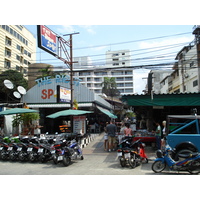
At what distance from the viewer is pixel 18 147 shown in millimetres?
9430

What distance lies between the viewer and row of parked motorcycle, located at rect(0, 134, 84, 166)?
838cm

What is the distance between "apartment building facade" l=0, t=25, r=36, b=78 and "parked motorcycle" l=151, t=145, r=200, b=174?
→ 33.3 metres

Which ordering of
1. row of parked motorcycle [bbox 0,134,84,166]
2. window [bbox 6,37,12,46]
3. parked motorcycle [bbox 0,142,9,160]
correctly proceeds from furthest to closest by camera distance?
window [bbox 6,37,12,46] < parked motorcycle [bbox 0,142,9,160] < row of parked motorcycle [bbox 0,134,84,166]

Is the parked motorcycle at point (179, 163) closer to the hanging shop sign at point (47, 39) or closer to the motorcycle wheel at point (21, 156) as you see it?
the motorcycle wheel at point (21, 156)

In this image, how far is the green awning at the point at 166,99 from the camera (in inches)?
412

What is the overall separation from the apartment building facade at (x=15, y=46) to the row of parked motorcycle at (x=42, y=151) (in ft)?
92.5

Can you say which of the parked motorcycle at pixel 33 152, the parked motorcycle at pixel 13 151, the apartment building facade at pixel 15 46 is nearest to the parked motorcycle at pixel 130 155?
the parked motorcycle at pixel 33 152

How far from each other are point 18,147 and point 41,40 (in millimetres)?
5864

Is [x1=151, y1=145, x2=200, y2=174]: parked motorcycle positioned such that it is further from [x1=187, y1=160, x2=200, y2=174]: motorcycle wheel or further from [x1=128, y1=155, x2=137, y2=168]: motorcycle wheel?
[x1=128, y1=155, x2=137, y2=168]: motorcycle wheel

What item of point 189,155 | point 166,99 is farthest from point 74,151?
point 166,99

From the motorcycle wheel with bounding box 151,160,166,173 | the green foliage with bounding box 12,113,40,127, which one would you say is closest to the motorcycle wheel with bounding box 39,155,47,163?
the motorcycle wheel with bounding box 151,160,166,173

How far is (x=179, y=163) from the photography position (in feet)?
21.1

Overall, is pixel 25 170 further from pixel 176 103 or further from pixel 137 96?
pixel 176 103
